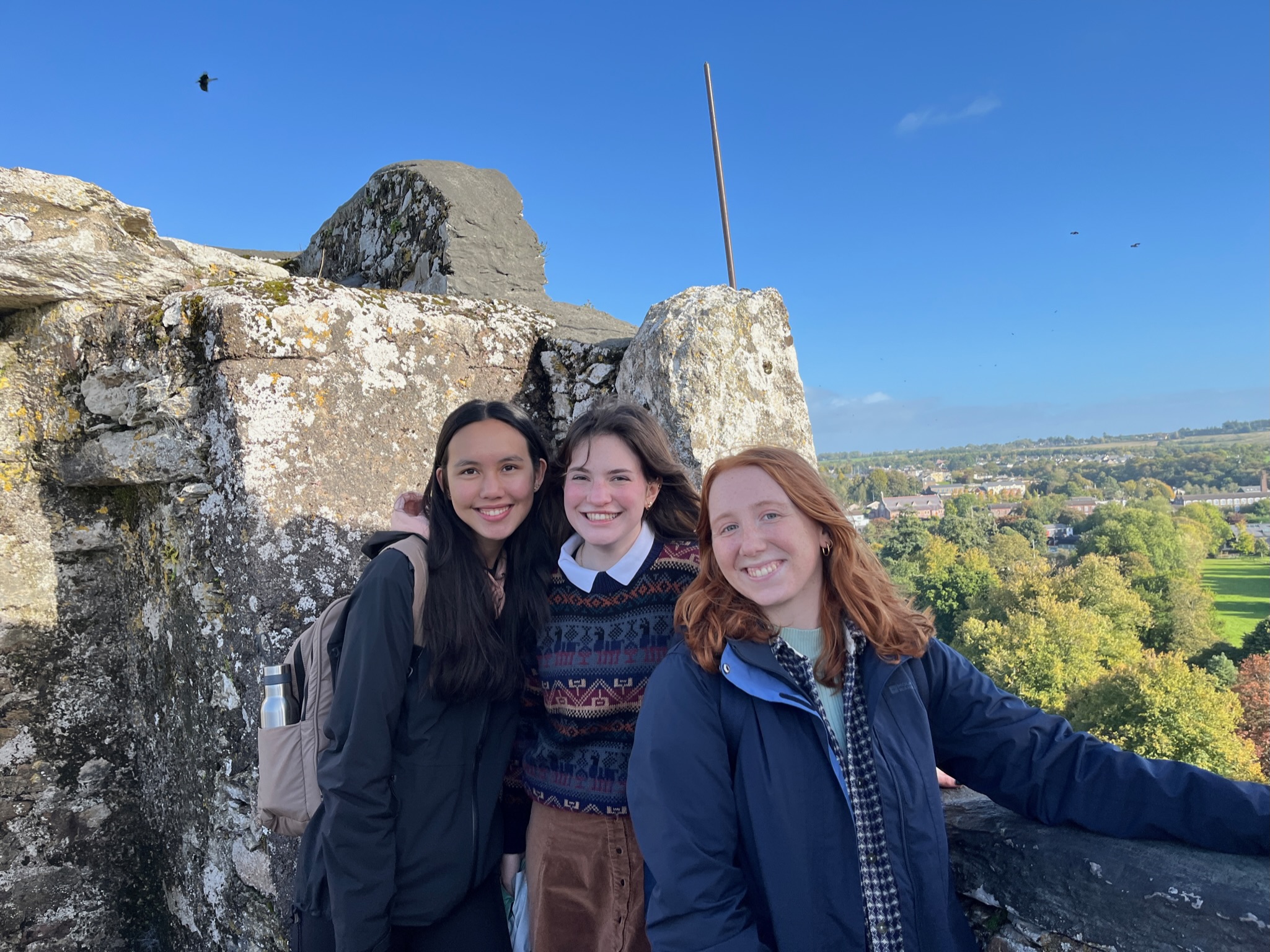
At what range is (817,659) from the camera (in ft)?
5.36

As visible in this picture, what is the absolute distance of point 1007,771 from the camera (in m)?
1.61

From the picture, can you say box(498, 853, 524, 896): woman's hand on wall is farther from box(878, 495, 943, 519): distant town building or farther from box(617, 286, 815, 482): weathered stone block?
box(878, 495, 943, 519): distant town building

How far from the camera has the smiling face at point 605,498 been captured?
197cm

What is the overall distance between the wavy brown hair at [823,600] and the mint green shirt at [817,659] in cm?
2

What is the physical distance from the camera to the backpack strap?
6.07ft

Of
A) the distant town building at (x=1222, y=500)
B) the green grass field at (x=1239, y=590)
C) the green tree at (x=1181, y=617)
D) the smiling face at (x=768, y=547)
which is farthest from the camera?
the distant town building at (x=1222, y=500)

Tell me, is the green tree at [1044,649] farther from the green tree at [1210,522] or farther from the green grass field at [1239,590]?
the green tree at [1210,522]

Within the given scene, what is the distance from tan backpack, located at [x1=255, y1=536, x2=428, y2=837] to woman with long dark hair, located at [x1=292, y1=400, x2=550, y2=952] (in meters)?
0.03

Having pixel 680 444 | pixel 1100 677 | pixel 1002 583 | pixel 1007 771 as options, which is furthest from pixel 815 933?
pixel 1002 583

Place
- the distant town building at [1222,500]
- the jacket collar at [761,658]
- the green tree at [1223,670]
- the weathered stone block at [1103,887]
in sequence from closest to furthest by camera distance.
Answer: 1. the weathered stone block at [1103,887]
2. the jacket collar at [761,658]
3. the green tree at [1223,670]
4. the distant town building at [1222,500]

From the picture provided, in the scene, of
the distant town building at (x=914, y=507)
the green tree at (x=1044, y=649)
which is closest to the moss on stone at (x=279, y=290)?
the green tree at (x=1044, y=649)

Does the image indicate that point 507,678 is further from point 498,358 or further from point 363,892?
point 498,358

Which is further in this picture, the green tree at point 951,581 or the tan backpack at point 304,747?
the green tree at point 951,581

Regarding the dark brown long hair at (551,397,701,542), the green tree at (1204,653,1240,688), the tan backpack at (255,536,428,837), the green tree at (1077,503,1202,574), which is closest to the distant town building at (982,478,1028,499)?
the green tree at (1077,503,1202,574)
